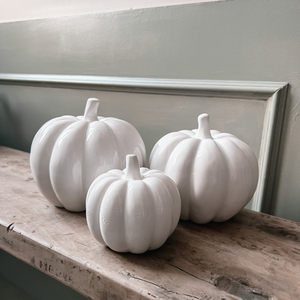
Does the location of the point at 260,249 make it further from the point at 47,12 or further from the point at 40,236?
the point at 47,12

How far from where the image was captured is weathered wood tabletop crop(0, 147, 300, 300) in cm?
40

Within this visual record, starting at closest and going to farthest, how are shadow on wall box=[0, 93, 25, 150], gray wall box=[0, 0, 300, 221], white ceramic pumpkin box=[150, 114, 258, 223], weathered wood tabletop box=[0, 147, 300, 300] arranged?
weathered wood tabletop box=[0, 147, 300, 300] < white ceramic pumpkin box=[150, 114, 258, 223] < gray wall box=[0, 0, 300, 221] < shadow on wall box=[0, 93, 25, 150]

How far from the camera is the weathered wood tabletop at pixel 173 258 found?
1.30ft

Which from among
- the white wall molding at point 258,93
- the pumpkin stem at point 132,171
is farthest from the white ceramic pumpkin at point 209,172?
the white wall molding at point 258,93

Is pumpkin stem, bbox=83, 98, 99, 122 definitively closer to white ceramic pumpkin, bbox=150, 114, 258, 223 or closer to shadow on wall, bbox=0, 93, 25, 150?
white ceramic pumpkin, bbox=150, 114, 258, 223

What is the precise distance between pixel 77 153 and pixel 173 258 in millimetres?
261

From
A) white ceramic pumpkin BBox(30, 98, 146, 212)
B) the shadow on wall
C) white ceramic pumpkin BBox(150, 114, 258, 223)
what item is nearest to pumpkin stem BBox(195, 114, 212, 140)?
white ceramic pumpkin BBox(150, 114, 258, 223)

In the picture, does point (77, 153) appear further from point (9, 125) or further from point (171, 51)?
point (9, 125)

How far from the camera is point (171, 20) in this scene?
80 cm

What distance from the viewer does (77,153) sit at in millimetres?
537

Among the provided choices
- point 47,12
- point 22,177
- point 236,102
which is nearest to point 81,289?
point 22,177

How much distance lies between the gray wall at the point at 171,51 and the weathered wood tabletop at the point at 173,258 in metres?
0.28

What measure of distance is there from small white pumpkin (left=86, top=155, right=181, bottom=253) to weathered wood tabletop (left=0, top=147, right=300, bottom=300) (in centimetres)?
4

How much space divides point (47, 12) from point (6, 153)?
561 mm
